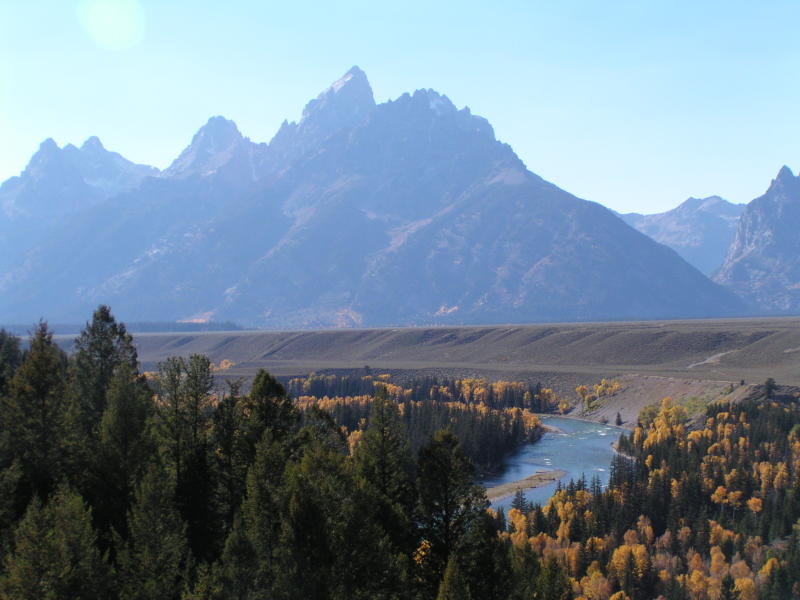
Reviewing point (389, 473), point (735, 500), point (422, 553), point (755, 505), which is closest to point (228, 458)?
point (389, 473)

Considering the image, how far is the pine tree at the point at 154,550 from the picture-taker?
100ft

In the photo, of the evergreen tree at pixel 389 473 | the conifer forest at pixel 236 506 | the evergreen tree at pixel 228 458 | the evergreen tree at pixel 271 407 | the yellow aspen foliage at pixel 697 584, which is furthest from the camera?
the yellow aspen foliage at pixel 697 584

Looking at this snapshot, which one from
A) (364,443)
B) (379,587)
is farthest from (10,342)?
(379,587)

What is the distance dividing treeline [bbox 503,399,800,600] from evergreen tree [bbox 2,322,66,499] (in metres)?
39.6

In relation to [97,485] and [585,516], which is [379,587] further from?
[585,516]

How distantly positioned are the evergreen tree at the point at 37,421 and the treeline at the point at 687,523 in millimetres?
39598

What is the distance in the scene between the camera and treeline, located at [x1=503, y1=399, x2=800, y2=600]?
70125 mm

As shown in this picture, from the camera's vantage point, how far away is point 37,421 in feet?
137

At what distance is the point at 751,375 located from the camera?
641ft

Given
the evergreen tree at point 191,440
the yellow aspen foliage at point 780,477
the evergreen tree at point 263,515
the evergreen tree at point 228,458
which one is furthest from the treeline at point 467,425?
the evergreen tree at point 263,515

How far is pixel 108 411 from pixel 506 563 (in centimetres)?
2321

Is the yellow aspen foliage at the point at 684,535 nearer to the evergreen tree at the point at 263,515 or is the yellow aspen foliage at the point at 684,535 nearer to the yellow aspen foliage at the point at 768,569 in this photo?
the yellow aspen foliage at the point at 768,569

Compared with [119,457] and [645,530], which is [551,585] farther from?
[645,530]

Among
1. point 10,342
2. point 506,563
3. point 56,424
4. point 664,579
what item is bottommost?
point 664,579
